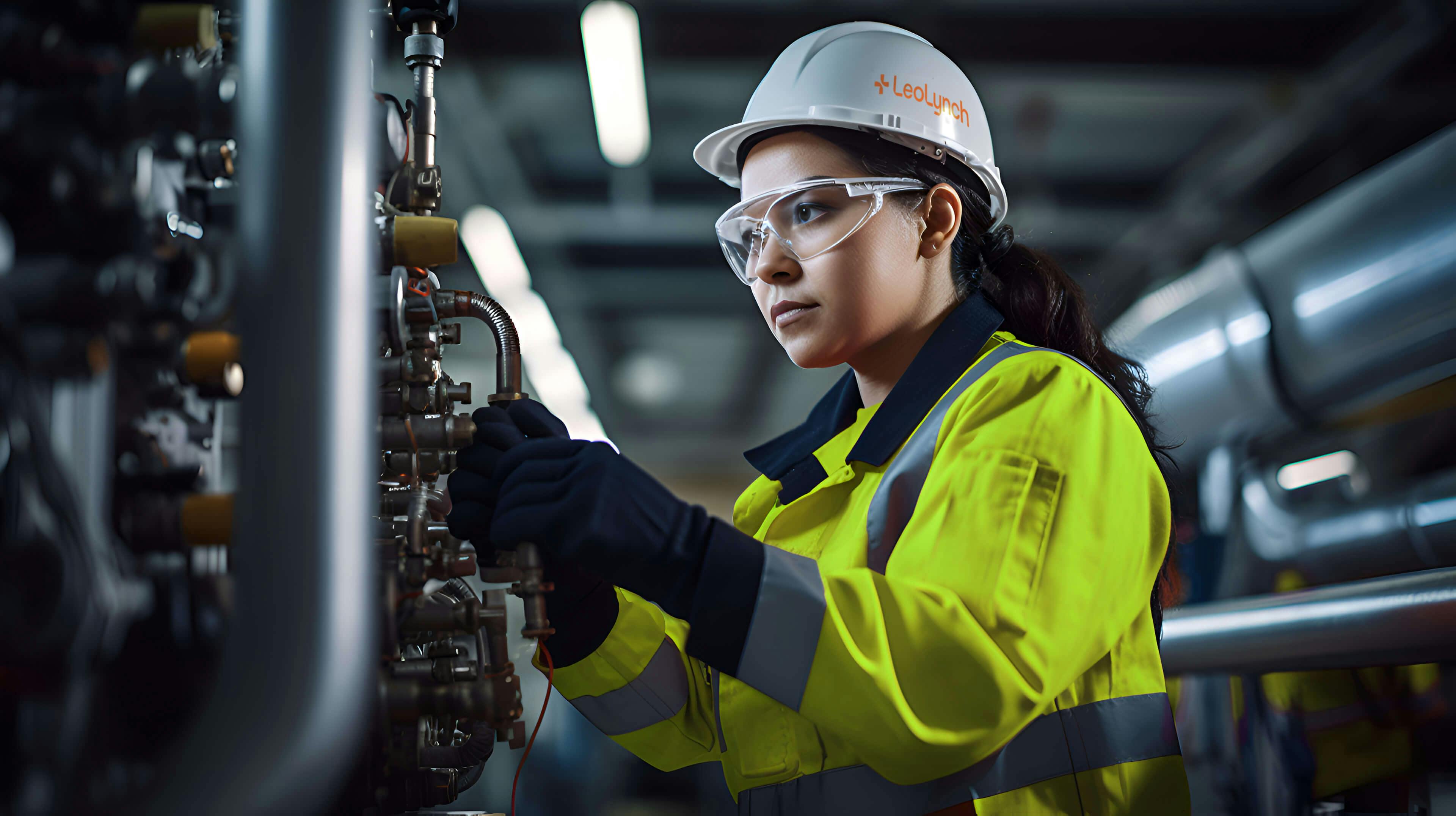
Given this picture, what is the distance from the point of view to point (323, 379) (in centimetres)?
44

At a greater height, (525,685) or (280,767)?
(280,767)

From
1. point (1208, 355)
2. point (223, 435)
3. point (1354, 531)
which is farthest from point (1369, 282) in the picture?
point (223, 435)

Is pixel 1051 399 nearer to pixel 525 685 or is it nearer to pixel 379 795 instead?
pixel 379 795

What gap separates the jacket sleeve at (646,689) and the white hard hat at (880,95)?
64 centimetres

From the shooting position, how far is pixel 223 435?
0.74 metres

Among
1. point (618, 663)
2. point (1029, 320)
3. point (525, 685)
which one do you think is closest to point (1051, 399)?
point (1029, 320)

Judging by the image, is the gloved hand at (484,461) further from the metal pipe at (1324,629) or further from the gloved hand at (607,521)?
the metal pipe at (1324,629)

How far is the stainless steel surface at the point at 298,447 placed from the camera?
42 cm

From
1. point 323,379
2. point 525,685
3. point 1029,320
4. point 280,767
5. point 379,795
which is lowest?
point 525,685

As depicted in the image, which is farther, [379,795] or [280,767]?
[379,795]

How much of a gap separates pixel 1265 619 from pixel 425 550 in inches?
45.8

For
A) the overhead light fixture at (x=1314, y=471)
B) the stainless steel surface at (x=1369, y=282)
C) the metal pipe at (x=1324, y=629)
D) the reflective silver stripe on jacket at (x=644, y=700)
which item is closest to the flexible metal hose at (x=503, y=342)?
the reflective silver stripe on jacket at (x=644, y=700)

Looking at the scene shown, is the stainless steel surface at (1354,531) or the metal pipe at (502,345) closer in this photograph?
the metal pipe at (502,345)

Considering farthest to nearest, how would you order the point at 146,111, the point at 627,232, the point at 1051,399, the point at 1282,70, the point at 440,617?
the point at 627,232, the point at 1282,70, the point at 1051,399, the point at 440,617, the point at 146,111
